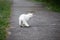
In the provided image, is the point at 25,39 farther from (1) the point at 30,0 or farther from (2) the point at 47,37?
(1) the point at 30,0

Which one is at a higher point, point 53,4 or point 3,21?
point 3,21

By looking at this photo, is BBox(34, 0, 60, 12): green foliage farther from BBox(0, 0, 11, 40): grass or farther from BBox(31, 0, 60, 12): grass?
BBox(0, 0, 11, 40): grass

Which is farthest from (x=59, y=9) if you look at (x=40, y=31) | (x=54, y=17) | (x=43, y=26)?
(x=40, y=31)

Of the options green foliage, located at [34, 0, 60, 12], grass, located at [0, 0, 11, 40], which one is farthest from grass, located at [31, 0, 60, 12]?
grass, located at [0, 0, 11, 40]

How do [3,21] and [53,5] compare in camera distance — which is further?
[53,5]

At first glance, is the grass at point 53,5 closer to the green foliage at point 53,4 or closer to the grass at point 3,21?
the green foliage at point 53,4

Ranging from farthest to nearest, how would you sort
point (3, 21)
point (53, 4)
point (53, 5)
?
point (53, 4) → point (53, 5) → point (3, 21)

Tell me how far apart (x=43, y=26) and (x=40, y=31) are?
1.03 m

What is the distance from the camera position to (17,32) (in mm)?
9742

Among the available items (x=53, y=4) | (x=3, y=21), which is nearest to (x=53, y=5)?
(x=53, y=4)

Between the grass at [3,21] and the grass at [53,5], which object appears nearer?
the grass at [3,21]

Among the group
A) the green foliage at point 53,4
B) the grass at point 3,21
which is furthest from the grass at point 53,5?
the grass at point 3,21

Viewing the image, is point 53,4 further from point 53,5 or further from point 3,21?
point 3,21

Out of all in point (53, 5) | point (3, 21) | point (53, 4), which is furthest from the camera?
point (53, 4)
